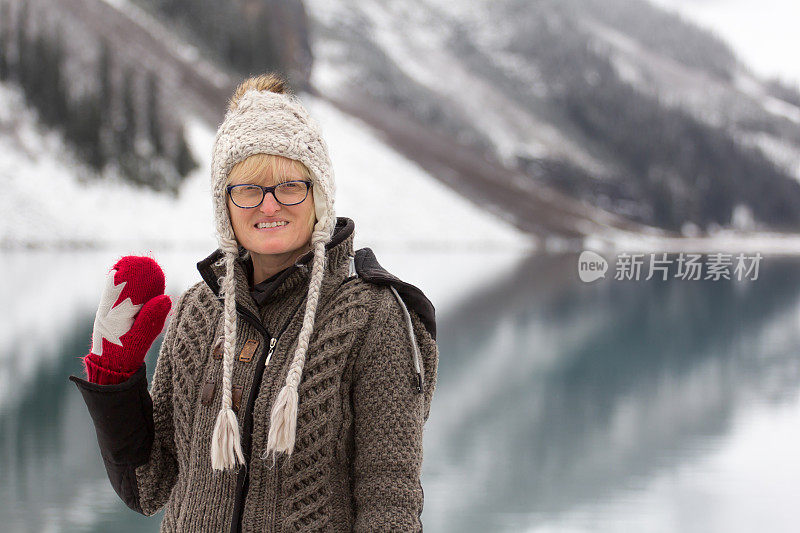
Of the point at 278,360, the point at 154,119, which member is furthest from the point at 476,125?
the point at 278,360

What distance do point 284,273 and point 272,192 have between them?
0.22 metres

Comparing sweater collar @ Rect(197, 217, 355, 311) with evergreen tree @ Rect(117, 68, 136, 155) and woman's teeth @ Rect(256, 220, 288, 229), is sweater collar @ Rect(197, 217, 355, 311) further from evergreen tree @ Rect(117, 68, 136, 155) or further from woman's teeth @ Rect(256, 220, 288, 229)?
evergreen tree @ Rect(117, 68, 136, 155)

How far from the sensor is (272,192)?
237 centimetres

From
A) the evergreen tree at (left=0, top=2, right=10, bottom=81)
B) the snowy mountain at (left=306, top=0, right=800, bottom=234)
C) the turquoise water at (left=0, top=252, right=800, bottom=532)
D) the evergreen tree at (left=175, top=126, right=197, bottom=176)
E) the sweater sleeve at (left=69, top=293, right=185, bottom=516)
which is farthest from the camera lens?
the snowy mountain at (left=306, top=0, right=800, bottom=234)

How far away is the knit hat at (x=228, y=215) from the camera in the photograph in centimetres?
222

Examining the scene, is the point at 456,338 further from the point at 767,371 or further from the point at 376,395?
the point at 376,395

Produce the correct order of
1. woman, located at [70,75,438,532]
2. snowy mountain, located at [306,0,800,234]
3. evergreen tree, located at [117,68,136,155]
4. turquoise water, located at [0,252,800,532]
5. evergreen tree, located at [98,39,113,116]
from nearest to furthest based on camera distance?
woman, located at [70,75,438,532] → turquoise water, located at [0,252,800,532] → evergreen tree, located at [117,68,136,155] → evergreen tree, located at [98,39,113,116] → snowy mountain, located at [306,0,800,234]

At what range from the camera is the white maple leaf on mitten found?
2449 millimetres

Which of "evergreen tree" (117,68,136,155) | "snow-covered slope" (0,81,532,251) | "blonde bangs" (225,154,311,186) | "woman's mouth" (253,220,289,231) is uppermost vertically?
"evergreen tree" (117,68,136,155)

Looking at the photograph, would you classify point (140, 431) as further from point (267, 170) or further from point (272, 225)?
point (267, 170)

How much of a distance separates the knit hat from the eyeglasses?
1.4 inches

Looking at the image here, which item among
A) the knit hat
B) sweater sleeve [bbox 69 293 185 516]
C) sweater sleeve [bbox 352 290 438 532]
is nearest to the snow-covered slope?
sweater sleeve [bbox 69 293 185 516]

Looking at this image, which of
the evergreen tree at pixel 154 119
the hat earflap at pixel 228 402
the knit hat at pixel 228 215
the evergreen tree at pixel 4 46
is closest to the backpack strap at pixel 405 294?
the knit hat at pixel 228 215

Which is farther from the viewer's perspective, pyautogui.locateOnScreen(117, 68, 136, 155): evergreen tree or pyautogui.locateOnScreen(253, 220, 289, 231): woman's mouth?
pyautogui.locateOnScreen(117, 68, 136, 155): evergreen tree
